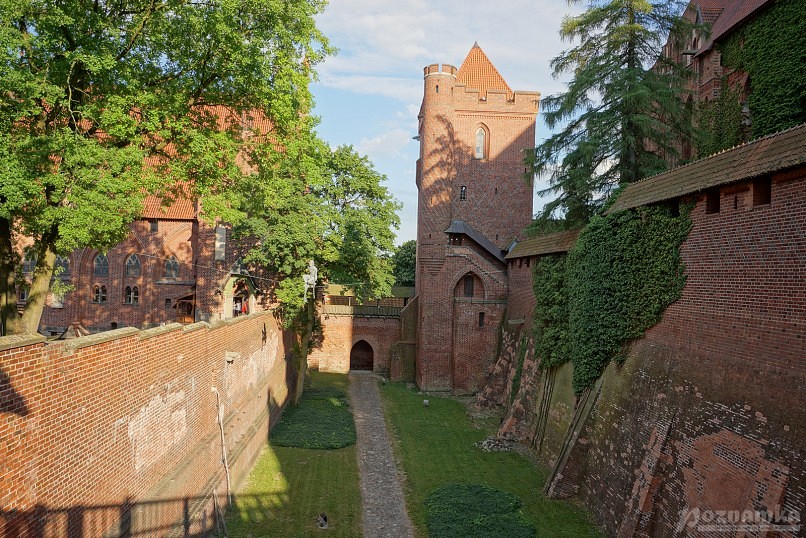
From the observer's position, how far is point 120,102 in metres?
11.4

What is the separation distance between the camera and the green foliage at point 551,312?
16547 millimetres

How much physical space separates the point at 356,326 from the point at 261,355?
1346 cm

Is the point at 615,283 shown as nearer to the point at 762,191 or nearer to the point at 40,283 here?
the point at 762,191

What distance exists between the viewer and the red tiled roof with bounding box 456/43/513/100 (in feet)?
Answer: 97.8

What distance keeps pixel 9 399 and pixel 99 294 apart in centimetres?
2663

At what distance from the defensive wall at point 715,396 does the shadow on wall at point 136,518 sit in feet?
24.5

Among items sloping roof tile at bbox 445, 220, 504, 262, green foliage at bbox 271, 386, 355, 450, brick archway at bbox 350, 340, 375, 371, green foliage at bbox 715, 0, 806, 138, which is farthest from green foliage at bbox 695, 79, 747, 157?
brick archway at bbox 350, 340, 375, 371

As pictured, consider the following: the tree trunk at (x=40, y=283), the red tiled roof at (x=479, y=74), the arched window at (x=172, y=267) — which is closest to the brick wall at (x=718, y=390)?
the tree trunk at (x=40, y=283)

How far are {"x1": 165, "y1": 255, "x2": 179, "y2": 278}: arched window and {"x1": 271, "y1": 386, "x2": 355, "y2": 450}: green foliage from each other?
381 inches

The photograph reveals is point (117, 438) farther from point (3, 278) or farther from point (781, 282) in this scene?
point (781, 282)

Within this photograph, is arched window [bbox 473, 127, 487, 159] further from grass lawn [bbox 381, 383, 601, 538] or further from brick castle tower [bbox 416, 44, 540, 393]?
grass lawn [bbox 381, 383, 601, 538]

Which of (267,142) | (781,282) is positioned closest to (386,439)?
(267,142)

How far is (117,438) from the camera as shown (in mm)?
7461

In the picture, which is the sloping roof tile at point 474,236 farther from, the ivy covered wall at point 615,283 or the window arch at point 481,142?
the ivy covered wall at point 615,283
